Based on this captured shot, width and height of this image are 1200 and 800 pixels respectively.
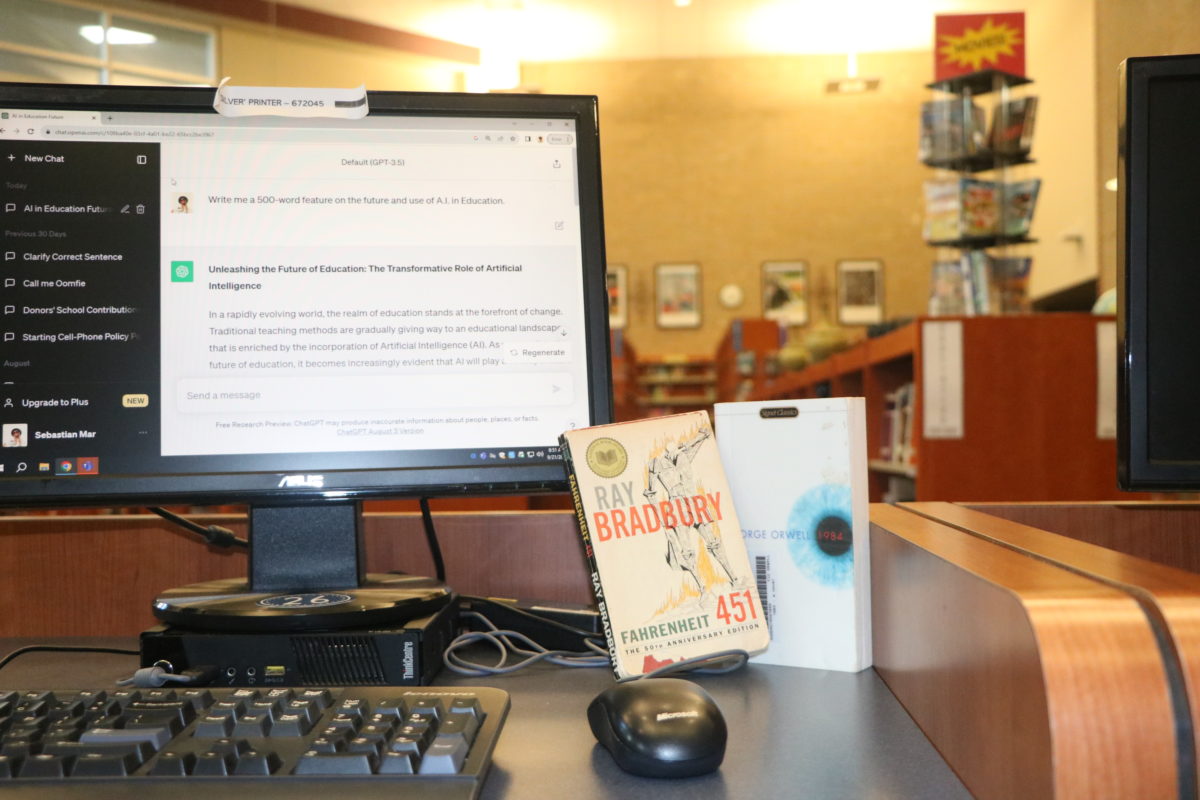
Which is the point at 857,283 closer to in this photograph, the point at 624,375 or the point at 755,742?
the point at 624,375

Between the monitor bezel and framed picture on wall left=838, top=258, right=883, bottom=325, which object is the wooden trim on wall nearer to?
framed picture on wall left=838, top=258, right=883, bottom=325

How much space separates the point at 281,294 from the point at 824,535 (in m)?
0.51

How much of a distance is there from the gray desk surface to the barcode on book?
0.15ft

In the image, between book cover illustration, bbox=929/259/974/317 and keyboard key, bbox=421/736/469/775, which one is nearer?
keyboard key, bbox=421/736/469/775

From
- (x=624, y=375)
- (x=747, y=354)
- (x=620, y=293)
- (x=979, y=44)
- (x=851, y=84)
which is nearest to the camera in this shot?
(x=979, y=44)

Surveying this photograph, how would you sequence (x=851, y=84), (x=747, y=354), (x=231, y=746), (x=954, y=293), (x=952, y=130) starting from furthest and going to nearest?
(x=851, y=84), (x=747, y=354), (x=952, y=130), (x=954, y=293), (x=231, y=746)

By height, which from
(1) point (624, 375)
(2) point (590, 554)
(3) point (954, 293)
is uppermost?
(3) point (954, 293)

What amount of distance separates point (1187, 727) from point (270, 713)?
45cm

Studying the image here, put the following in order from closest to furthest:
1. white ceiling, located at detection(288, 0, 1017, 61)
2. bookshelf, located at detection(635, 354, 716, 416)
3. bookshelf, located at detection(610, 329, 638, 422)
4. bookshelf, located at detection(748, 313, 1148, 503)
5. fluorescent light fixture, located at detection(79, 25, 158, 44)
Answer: bookshelf, located at detection(748, 313, 1148, 503)
fluorescent light fixture, located at detection(79, 25, 158, 44)
white ceiling, located at detection(288, 0, 1017, 61)
bookshelf, located at detection(610, 329, 638, 422)
bookshelf, located at detection(635, 354, 716, 416)

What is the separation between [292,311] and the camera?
81 centimetres

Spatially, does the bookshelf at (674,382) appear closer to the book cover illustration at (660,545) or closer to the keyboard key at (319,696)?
the book cover illustration at (660,545)

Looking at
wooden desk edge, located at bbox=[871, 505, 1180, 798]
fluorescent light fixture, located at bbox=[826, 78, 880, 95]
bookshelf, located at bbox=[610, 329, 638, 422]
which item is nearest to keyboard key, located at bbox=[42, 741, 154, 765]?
wooden desk edge, located at bbox=[871, 505, 1180, 798]

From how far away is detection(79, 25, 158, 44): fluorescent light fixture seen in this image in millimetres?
6359

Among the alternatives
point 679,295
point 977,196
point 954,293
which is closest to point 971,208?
point 977,196
